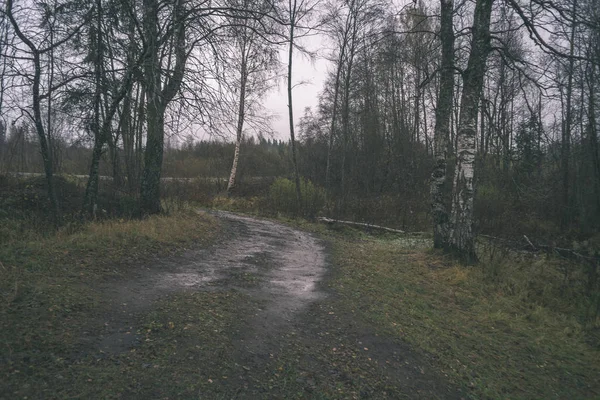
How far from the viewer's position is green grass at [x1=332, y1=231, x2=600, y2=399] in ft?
15.3

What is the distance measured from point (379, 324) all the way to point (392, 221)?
39.3 ft

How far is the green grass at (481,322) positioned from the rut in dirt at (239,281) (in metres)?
0.87

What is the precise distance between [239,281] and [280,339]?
87.7 inches

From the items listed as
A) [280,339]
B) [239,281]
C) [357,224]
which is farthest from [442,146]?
[357,224]

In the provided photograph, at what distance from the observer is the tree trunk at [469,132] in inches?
335

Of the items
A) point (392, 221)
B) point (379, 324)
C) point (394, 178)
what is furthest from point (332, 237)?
point (394, 178)

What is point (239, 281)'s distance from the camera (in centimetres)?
669

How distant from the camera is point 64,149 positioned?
11852mm

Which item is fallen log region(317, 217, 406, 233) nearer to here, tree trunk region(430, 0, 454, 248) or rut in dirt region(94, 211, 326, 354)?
rut in dirt region(94, 211, 326, 354)

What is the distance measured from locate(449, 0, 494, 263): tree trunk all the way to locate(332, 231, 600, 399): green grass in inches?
33.4

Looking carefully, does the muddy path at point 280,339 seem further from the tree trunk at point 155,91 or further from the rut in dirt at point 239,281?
the tree trunk at point 155,91

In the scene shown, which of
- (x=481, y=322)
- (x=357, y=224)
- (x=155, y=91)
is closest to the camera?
(x=481, y=322)

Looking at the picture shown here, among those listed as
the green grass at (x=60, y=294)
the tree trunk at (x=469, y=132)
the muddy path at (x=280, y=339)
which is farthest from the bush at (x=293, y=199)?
the muddy path at (x=280, y=339)

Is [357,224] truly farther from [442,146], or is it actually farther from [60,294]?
[60,294]
